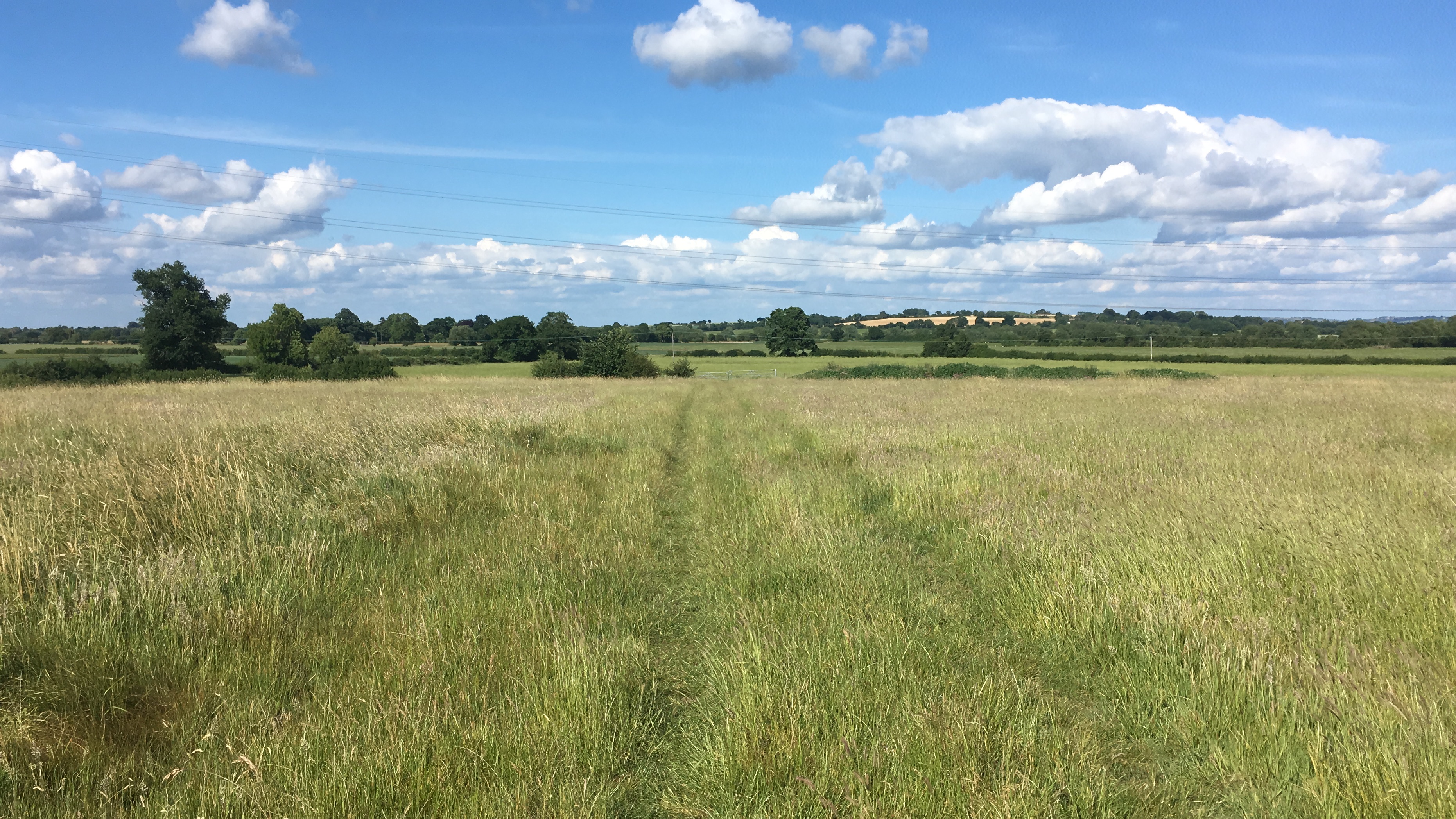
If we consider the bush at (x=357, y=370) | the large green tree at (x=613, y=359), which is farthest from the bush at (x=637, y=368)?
the bush at (x=357, y=370)

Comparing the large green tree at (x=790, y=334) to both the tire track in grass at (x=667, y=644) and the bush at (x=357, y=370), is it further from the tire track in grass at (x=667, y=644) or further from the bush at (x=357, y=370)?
the tire track in grass at (x=667, y=644)

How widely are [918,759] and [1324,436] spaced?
45.9 ft

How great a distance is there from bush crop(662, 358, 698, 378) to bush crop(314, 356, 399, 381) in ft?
84.6

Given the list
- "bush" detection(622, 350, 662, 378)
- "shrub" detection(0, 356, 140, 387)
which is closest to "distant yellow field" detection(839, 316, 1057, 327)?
"bush" detection(622, 350, 662, 378)

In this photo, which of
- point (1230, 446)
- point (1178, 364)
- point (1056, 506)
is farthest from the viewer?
point (1178, 364)

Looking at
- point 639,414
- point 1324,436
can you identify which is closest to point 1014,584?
point 1324,436

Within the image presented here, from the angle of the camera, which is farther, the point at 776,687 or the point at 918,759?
the point at 776,687

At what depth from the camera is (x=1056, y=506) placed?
7867mm

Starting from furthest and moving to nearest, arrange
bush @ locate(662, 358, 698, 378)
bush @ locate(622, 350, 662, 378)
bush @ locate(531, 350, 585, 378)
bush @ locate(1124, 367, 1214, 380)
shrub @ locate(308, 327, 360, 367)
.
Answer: shrub @ locate(308, 327, 360, 367)
bush @ locate(662, 358, 698, 378)
bush @ locate(622, 350, 662, 378)
bush @ locate(531, 350, 585, 378)
bush @ locate(1124, 367, 1214, 380)

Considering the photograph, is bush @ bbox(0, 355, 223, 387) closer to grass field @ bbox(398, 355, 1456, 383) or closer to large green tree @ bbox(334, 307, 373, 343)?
grass field @ bbox(398, 355, 1456, 383)

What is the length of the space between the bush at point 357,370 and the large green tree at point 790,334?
5862 cm

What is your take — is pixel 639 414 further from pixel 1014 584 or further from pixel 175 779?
pixel 175 779

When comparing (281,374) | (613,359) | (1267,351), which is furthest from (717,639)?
(1267,351)

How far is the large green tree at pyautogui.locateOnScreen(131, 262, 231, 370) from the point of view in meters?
75.7
